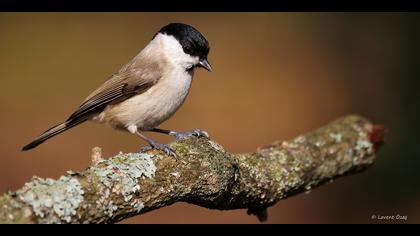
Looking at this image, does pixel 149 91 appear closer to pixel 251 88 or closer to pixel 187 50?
pixel 187 50

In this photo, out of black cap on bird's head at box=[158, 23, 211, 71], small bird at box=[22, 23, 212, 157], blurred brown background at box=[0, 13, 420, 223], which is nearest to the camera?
small bird at box=[22, 23, 212, 157]

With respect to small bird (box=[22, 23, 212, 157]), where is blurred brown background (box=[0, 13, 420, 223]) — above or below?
above

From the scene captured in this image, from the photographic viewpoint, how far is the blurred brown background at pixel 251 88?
545 cm

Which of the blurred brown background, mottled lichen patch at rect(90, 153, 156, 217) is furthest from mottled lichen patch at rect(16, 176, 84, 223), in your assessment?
the blurred brown background

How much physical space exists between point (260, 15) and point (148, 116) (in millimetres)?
4685

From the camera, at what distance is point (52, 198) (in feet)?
7.08

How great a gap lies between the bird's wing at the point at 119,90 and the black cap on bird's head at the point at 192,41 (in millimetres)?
276

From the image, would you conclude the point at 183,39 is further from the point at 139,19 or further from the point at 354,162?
the point at 139,19

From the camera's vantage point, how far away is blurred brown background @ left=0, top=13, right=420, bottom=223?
545 cm

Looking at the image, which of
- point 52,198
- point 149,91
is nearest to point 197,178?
point 52,198

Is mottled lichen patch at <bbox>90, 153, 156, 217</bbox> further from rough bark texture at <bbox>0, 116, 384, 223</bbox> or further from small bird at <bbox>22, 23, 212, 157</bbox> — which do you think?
small bird at <bbox>22, 23, 212, 157</bbox>

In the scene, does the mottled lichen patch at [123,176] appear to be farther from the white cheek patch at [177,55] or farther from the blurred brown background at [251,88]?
the blurred brown background at [251,88]

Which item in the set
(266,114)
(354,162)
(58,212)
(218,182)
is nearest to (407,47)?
(266,114)

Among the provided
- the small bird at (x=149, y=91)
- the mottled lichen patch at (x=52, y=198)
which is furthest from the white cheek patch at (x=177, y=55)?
the mottled lichen patch at (x=52, y=198)
